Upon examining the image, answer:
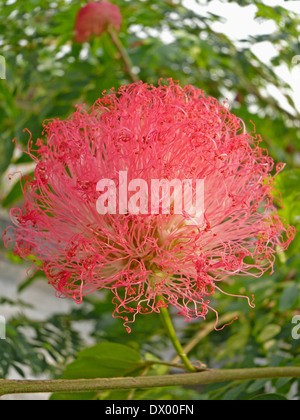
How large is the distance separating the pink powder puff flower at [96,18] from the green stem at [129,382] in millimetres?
1039

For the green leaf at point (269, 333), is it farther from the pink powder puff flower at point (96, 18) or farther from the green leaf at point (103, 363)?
the pink powder puff flower at point (96, 18)

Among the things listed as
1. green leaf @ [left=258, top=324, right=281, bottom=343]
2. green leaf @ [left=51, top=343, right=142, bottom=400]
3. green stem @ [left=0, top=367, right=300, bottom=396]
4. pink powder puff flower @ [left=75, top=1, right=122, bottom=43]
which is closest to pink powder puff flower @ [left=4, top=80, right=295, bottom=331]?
green stem @ [left=0, top=367, right=300, bottom=396]

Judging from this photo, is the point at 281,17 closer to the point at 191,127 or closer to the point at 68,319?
the point at 191,127

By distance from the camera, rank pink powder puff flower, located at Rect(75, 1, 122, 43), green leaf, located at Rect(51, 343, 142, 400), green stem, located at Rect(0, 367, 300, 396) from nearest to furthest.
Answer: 1. green stem, located at Rect(0, 367, 300, 396)
2. green leaf, located at Rect(51, 343, 142, 400)
3. pink powder puff flower, located at Rect(75, 1, 122, 43)

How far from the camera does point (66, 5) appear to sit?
1.62m

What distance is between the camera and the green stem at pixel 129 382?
0.57m

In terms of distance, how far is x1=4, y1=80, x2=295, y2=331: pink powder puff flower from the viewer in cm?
67

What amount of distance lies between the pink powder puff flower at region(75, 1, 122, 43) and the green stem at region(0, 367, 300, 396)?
104 cm

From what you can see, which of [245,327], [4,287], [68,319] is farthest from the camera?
[4,287]

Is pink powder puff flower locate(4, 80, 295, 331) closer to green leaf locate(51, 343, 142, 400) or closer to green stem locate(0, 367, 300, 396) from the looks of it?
green stem locate(0, 367, 300, 396)

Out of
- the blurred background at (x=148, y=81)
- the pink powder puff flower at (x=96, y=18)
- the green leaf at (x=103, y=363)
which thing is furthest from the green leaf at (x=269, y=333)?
the pink powder puff flower at (x=96, y=18)
